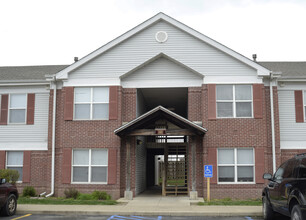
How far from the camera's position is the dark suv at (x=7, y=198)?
40.9 feet

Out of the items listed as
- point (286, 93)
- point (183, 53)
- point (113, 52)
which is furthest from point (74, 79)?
point (286, 93)

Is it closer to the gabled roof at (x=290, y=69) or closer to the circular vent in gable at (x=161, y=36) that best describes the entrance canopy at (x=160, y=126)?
the circular vent in gable at (x=161, y=36)

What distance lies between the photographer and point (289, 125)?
1898 centimetres

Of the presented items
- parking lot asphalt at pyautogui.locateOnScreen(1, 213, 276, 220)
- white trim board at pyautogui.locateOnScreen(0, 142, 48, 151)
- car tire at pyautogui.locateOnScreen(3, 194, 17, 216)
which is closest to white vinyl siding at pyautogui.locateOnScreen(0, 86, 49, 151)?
white trim board at pyautogui.locateOnScreen(0, 142, 48, 151)

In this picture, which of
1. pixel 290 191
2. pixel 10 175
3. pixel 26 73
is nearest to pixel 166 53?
pixel 26 73

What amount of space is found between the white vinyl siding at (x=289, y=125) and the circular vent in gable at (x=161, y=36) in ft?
19.9

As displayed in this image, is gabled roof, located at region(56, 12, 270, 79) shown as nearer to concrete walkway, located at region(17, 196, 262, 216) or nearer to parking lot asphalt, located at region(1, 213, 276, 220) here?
concrete walkway, located at region(17, 196, 262, 216)

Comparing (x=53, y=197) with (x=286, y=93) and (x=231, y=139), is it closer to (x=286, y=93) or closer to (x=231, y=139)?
(x=231, y=139)

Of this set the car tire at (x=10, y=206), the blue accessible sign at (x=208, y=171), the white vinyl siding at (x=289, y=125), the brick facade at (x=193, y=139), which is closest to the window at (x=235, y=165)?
the brick facade at (x=193, y=139)

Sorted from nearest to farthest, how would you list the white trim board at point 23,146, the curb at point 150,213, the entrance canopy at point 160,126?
the curb at point 150,213 < the entrance canopy at point 160,126 < the white trim board at point 23,146

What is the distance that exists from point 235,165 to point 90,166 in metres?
6.64

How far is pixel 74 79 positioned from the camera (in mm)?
18969

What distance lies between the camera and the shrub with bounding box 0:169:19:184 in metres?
17.8

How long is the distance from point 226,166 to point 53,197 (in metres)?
8.02
